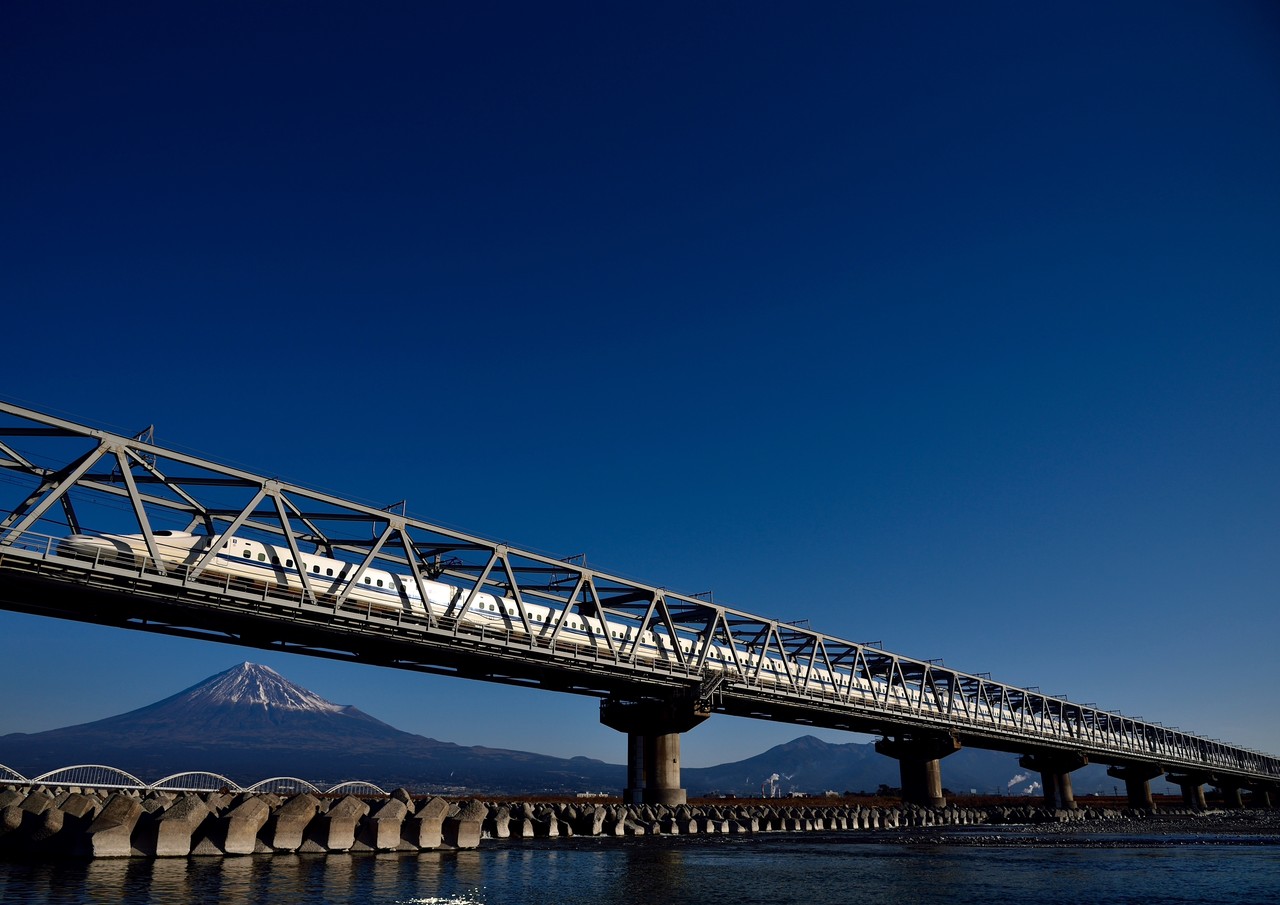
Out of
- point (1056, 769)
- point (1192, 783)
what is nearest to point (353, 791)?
point (1056, 769)

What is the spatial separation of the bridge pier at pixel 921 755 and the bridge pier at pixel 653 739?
117ft

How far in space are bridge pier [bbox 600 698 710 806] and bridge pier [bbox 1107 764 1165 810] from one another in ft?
310

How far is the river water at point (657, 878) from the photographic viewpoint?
720 inches

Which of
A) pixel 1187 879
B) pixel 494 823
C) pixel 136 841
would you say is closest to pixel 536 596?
pixel 494 823

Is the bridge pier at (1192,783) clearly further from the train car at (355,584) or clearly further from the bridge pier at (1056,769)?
the train car at (355,584)

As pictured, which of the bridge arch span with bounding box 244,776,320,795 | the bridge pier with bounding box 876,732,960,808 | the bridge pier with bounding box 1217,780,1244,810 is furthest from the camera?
the bridge pier with bounding box 1217,780,1244,810

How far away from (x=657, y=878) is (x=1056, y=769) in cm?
10349

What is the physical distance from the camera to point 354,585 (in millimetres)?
40969

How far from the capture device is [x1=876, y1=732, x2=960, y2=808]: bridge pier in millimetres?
85200

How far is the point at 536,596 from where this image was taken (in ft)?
184

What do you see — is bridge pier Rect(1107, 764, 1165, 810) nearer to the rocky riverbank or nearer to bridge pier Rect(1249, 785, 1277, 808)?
bridge pier Rect(1249, 785, 1277, 808)

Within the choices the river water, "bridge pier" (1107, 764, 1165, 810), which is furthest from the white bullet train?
"bridge pier" (1107, 764, 1165, 810)

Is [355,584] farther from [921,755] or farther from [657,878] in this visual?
[921,755]

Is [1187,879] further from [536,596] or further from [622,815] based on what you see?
[536,596]
